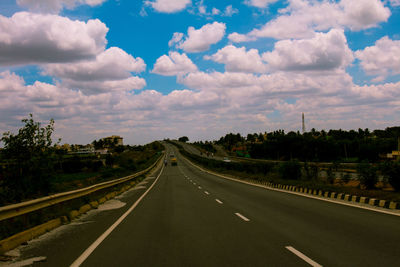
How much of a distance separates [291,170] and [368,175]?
10711 mm

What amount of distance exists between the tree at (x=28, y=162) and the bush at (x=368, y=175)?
17190 mm

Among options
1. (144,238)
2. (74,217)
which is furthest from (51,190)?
(144,238)

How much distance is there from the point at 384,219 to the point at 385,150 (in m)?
96.2

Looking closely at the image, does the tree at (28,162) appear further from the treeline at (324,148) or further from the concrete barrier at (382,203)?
the treeline at (324,148)

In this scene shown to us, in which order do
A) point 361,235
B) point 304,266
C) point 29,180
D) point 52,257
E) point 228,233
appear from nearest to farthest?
1. point 304,266
2. point 52,257
3. point 361,235
4. point 228,233
5. point 29,180

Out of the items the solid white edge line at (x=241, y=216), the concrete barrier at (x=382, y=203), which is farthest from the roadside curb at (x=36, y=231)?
the concrete barrier at (x=382, y=203)

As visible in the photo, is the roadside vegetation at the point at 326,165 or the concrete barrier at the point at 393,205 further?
the roadside vegetation at the point at 326,165

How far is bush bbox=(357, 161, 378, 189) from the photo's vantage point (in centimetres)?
2111

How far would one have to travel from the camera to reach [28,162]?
47.2ft

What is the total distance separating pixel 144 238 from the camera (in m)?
8.37

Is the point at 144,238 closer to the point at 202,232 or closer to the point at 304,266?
the point at 202,232

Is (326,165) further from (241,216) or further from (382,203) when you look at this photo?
(241,216)

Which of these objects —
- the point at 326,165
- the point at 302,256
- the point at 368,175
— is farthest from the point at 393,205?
the point at 326,165

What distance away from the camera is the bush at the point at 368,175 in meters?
21.1
